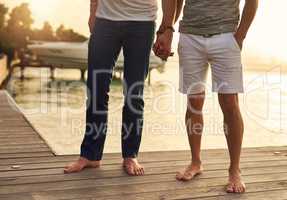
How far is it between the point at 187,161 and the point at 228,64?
92 cm

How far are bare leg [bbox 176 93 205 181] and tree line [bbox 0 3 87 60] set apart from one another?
50.5 ft

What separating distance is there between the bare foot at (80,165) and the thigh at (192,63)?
0.68 m

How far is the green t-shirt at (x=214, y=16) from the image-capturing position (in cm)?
246

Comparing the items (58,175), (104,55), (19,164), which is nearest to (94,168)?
(58,175)

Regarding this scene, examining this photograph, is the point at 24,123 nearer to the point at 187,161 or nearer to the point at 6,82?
the point at 187,161

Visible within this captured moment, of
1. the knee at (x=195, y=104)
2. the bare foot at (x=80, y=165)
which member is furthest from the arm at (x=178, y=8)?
the bare foot at (x=80, y=165)

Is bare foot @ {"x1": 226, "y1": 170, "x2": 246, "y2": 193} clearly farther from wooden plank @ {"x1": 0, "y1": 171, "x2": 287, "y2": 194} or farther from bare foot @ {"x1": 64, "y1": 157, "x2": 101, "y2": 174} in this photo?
bare foot @ {"x1": 64, "y1": 157, "x2": 101, "y2": 174}

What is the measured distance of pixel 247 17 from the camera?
243cm

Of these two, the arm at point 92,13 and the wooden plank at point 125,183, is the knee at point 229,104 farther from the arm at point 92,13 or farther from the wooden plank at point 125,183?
the arm at point 92,13

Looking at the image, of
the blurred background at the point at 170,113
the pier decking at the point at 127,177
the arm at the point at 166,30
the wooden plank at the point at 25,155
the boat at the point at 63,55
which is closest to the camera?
the pier decking at the point at 127,177

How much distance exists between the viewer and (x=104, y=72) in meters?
2.76

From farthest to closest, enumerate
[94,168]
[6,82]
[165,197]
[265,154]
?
1. [6,82]
2. [265,154]
3. [94,168]
4. [165,197]

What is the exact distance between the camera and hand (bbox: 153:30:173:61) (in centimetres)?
254

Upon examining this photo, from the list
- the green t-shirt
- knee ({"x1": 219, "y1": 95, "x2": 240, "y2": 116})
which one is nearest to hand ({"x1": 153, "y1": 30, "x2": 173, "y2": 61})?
the green t-shirt
